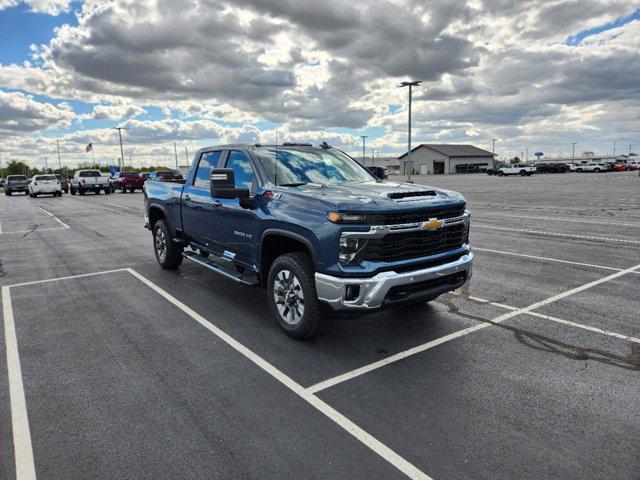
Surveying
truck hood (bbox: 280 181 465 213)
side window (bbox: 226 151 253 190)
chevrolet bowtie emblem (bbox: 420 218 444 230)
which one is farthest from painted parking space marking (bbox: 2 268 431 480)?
chevrolet bowtie emblem (bbox: 420 218 444 230)

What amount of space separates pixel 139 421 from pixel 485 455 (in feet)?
7.78

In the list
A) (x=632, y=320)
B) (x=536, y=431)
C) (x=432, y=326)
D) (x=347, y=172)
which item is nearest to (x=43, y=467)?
(x=536, y=431)

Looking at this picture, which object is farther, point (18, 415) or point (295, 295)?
point (295, 295)

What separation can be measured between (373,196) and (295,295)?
1.26 meters

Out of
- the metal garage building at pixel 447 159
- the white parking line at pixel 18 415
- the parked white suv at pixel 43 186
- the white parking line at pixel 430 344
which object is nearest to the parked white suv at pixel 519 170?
the metal garage building at pixel 447 159

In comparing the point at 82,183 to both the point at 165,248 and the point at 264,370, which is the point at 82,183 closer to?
the point at 165,248

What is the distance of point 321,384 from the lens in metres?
3.70

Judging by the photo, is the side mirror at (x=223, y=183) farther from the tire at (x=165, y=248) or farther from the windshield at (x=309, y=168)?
the tire at (x=165, y=248)

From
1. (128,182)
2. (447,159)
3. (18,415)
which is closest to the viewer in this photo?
(18,415)

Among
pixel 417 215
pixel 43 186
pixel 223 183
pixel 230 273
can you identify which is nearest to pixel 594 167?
pixel 43 186

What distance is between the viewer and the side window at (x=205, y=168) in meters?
6.17

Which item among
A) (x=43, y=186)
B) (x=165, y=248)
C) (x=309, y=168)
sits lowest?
(x=165, y=248)

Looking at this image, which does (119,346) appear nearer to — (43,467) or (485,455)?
(43,467)

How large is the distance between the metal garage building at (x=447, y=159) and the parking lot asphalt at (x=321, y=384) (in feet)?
286
